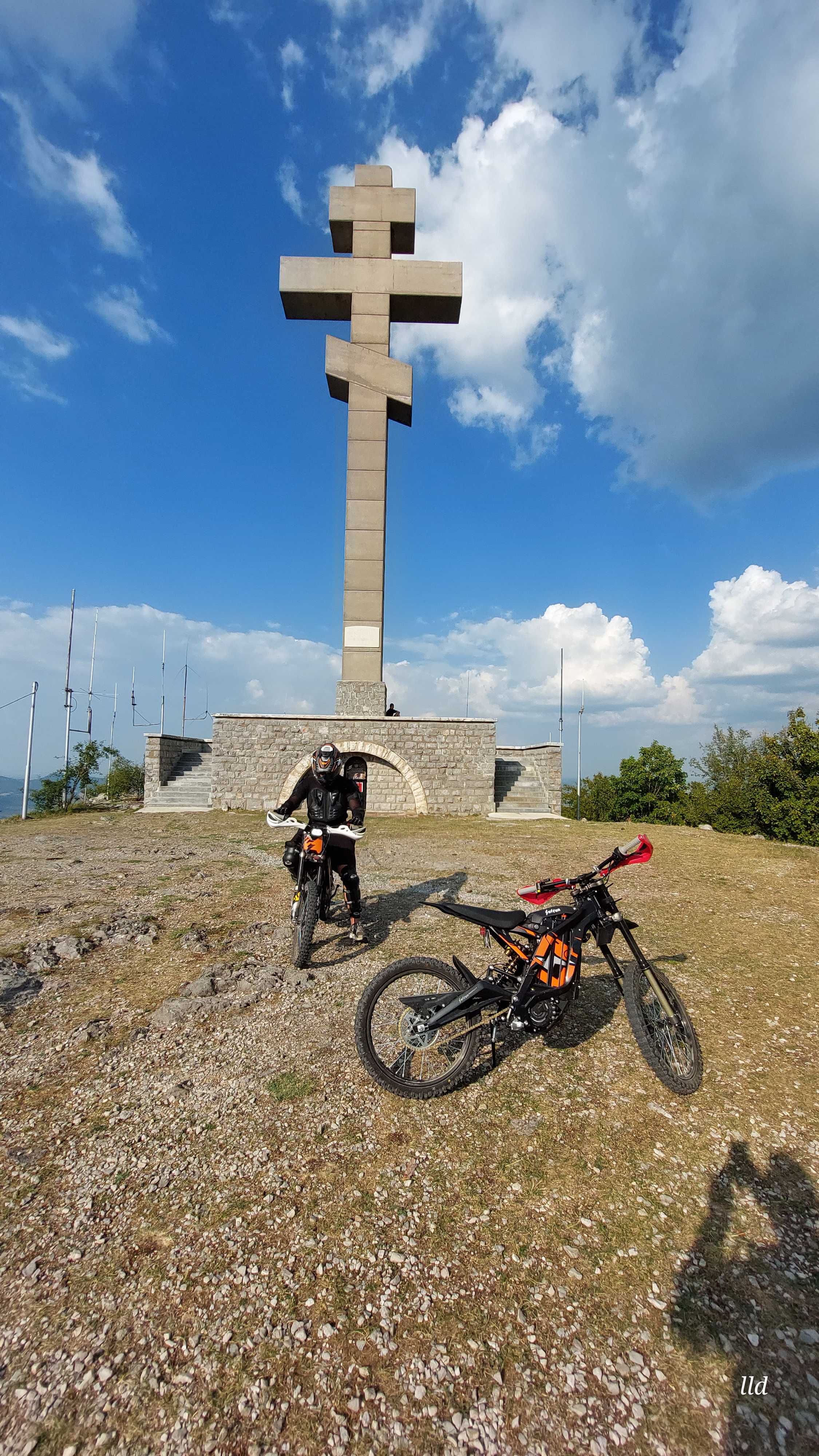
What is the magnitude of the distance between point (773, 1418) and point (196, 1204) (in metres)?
2.27

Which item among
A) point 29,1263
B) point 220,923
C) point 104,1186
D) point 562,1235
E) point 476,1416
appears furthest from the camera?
point 220,923

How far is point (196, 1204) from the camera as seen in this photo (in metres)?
2.67

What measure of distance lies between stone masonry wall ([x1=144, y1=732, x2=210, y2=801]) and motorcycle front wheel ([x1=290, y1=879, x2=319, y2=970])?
1568 cm

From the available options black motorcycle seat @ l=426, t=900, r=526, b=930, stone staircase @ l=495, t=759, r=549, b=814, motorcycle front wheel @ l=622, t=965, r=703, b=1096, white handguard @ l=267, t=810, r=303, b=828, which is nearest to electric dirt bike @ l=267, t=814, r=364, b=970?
white handguard @ l=267, t=810, r=303, b=828

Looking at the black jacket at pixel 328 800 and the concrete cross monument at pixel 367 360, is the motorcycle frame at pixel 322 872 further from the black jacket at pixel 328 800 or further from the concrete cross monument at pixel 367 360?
the concrete cross monument at pixel 367 360

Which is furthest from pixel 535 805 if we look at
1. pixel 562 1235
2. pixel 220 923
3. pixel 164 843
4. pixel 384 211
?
pixel 384 211

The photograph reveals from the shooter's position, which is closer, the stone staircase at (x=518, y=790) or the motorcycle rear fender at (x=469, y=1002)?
the motorcycle rear fender at (x=469, y=1002)

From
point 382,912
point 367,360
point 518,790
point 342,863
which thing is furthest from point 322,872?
point 367,360

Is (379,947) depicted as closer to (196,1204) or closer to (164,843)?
(196,1204)

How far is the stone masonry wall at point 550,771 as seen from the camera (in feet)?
64.7

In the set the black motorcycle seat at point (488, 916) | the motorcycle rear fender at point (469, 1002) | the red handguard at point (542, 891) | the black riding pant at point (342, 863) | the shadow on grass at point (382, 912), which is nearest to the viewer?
the motorcycle rear fender at point (469, 1002)

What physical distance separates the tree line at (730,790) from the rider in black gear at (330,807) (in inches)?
518

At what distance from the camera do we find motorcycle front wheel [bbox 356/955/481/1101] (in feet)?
11.0

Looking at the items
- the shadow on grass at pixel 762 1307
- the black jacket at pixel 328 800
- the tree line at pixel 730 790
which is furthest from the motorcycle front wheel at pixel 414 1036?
the tree line at pixel 730 790
